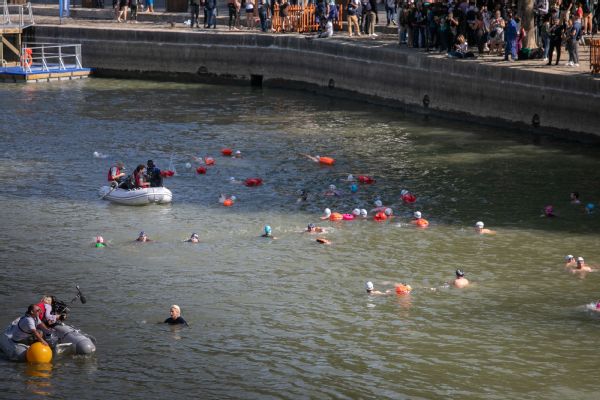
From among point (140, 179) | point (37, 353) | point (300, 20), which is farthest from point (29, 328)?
point (300, 20)

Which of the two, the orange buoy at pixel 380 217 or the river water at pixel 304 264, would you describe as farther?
the orange buoy at pixel 380 217

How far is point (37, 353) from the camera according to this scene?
2300 cm

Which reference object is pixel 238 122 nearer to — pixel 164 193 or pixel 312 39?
pixel 312 39

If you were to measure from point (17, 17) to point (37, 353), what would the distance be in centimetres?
4725

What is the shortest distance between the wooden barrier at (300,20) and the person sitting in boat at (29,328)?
35.8 meters

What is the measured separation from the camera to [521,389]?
2194 cm

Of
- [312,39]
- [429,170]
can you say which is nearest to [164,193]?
[429,170]

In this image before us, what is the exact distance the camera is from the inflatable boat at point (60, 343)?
23.2 metres

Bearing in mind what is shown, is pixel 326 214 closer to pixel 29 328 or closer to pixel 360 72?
pixel 29 328

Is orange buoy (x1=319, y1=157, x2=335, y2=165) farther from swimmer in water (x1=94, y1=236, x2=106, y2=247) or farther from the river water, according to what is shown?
swimmer in water (x1=94, y1=236, x2=106, y2=247)

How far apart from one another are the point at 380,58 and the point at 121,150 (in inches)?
531

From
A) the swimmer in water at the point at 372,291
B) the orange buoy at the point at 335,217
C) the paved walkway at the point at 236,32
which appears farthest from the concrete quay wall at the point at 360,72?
the swimmer in water at the point at 372,291

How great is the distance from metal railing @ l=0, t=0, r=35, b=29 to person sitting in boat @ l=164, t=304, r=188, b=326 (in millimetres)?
40436

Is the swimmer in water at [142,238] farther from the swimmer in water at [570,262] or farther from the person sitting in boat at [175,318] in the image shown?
the swimmer in water at [570,262]
